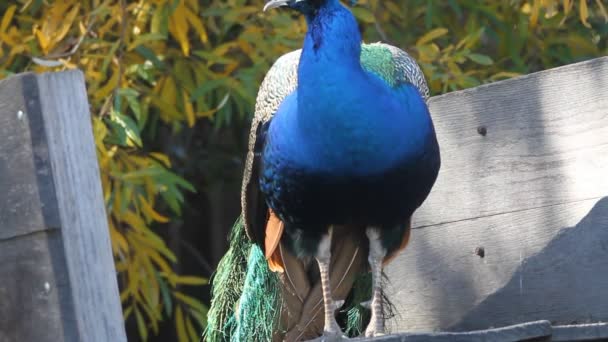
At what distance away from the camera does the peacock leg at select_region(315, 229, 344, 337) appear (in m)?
2.39

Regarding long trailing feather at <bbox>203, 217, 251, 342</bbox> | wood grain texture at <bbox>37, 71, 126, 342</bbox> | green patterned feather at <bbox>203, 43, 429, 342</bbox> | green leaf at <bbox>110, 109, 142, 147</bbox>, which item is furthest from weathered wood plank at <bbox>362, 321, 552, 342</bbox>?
green leaf at <bbox>110, 109, 142, 147</bbox>

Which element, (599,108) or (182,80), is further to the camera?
(182,80)

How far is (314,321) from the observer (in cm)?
266

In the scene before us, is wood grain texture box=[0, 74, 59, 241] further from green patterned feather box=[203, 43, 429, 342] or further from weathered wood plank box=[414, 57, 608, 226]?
weathered wood plank box=[414, 57, 608, 226]

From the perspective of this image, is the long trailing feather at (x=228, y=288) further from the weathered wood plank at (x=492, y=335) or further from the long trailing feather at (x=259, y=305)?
the weathered wood plank at (x=492, y=335)

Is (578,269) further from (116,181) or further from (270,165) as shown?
(116,181)

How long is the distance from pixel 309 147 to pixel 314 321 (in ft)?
1.85

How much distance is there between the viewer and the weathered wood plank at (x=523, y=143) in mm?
2287

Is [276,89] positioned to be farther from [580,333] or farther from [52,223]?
[52,223]

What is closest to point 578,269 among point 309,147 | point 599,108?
point 599,108

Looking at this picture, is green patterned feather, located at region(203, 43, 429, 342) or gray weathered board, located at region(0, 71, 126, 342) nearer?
gray weathered board, located at region(0, 71, 126, 342)

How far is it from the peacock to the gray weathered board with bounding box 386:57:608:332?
0.12 metres

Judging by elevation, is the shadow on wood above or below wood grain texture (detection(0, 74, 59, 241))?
below

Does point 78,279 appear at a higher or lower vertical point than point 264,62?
lower
